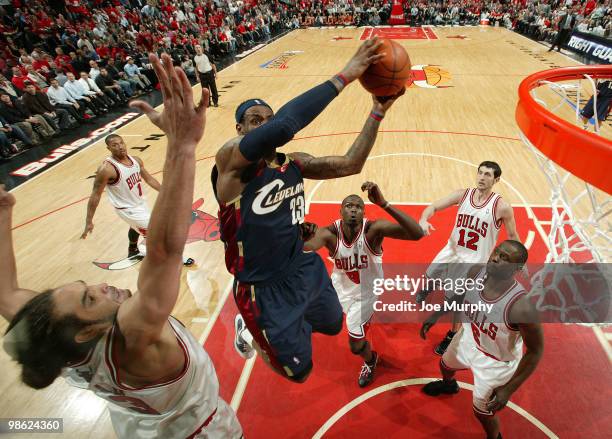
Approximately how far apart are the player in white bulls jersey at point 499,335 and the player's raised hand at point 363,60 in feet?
4.79

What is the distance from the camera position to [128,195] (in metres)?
4.82

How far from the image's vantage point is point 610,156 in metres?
1.90

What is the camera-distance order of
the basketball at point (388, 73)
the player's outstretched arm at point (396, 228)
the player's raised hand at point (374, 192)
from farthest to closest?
the player's outstretched arm at point (396, 228)
the player's raised hand at point (374, 192)
the basketball at point (388, 73)

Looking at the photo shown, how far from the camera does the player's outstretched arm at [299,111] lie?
1.90m

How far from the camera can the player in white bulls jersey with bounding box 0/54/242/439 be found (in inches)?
47.7

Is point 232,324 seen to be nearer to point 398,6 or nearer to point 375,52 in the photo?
point 375,52

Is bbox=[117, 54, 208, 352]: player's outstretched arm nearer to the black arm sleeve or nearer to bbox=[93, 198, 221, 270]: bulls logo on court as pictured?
the black arm sleeve

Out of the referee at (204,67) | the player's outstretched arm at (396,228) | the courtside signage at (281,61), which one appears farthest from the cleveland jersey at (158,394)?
the courtside signage at (281,61)

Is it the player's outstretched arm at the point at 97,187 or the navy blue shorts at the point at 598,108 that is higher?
the player's outstretched arm at the point at 97,187

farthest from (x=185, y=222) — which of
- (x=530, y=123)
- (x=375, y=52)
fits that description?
(x=530, y=123)

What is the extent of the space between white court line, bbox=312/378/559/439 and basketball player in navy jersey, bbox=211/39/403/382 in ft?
1.87

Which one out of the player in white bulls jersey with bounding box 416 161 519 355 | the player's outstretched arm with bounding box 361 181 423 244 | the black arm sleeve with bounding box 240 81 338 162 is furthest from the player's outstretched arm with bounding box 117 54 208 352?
the player in white bulls jersey with bounding box 416 161 519 355

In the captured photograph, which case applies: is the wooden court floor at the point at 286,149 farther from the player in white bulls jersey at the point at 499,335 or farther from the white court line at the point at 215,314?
the player in white bulls jersey at the point at 499,335

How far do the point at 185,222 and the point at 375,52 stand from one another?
145 centimetres
